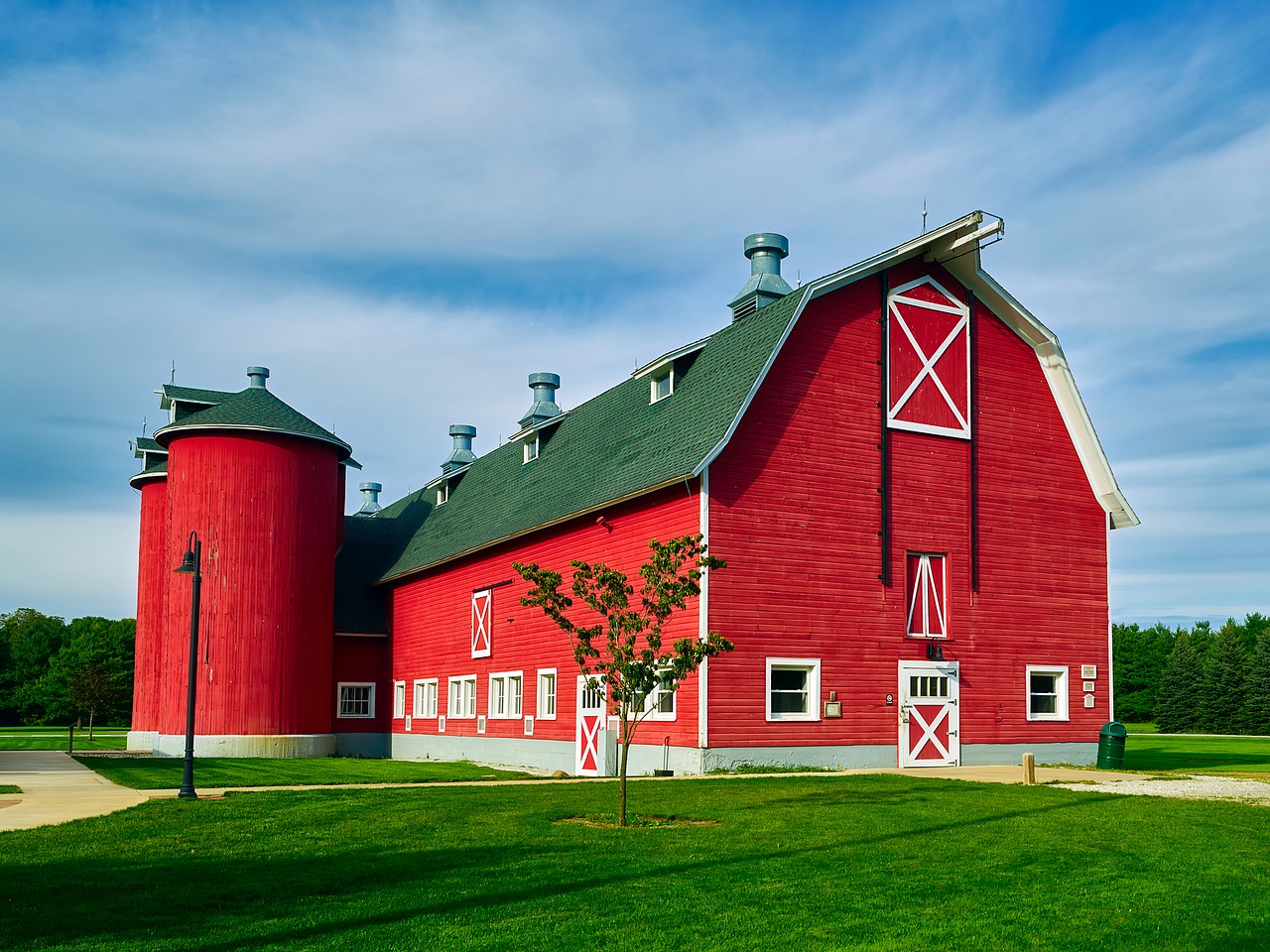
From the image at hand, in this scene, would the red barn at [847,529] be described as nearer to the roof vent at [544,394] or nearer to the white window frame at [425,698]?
the white window frame at [425,698]

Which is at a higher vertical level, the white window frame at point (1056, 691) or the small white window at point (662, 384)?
the small white window at point (662, 384)

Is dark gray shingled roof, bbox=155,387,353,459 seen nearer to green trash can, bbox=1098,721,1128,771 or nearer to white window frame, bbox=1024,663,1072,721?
white window frame, bbox=1024,663,1072,721

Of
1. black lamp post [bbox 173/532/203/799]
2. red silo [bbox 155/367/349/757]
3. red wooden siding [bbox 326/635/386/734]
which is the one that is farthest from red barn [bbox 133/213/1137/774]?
black lamp post [bbox 173/532/203/799]

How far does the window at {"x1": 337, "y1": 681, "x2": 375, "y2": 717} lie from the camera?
41906mm

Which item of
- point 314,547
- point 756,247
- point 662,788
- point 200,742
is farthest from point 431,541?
point 662,788

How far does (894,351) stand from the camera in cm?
2697

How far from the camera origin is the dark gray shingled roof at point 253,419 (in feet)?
125

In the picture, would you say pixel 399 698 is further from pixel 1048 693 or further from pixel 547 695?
pixel 1048 693

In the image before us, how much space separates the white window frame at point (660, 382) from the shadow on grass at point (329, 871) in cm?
1441

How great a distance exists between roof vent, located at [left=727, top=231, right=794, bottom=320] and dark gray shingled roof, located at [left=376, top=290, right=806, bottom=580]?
3.28m

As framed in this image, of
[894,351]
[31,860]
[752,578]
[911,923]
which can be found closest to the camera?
[911,923]

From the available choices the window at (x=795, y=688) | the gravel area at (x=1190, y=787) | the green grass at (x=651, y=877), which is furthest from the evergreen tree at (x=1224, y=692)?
the green grass at (x=651, y=877)

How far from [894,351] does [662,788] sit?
1186cm

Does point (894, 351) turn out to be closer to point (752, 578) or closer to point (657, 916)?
Result: point (752, 578)
